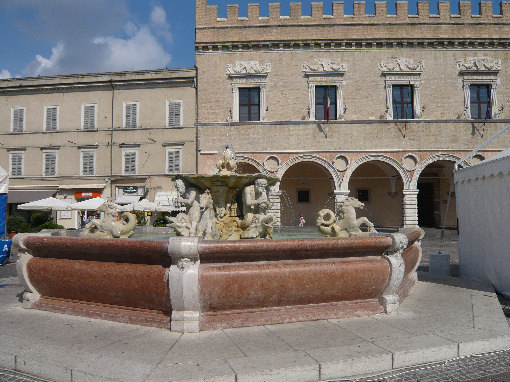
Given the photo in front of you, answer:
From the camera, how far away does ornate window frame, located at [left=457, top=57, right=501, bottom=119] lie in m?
21.8

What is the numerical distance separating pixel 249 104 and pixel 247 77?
4.96 ft

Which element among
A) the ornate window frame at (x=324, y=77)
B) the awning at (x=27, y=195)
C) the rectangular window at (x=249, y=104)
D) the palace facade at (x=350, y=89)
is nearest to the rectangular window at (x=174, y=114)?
the palace facade at (x=350, y=89)

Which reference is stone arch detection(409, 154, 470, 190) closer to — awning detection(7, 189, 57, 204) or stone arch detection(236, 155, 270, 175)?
stone arch detection(236, 155, 270, 175)

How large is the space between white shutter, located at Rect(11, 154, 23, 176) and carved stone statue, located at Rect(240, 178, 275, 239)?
24.6 metres

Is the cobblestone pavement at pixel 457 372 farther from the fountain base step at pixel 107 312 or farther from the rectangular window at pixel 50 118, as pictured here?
the rectangular window at pixel 50 118

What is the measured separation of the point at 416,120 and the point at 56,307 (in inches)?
833

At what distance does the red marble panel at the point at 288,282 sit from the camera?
4.02m

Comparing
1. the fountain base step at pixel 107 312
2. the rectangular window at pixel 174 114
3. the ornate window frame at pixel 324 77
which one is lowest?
the fountain base step at pixel 107 312

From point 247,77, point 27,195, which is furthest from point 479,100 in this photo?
point 27,195

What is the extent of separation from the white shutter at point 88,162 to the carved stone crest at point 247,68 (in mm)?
10361

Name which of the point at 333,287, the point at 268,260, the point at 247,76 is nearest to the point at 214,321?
the point at 268,260

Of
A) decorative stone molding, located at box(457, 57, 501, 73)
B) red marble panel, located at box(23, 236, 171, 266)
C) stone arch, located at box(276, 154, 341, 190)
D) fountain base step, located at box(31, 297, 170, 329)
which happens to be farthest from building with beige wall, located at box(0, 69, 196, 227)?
fountain base step, located at box(31, 297, 170, 329)

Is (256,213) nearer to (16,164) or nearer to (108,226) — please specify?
(108,226)

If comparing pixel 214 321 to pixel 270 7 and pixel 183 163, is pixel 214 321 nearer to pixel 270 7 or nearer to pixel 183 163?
pixel 183 163
